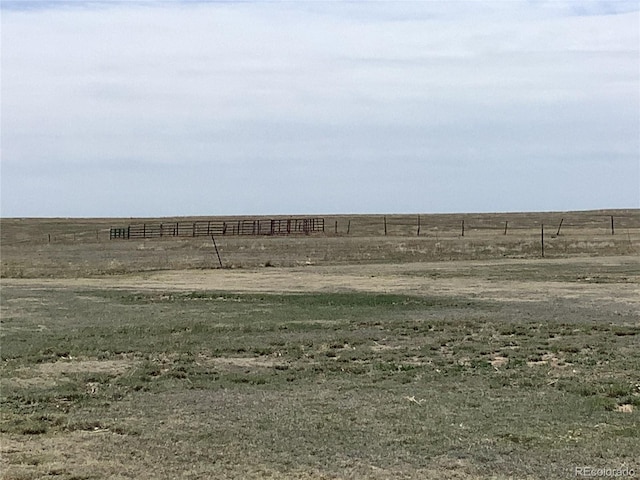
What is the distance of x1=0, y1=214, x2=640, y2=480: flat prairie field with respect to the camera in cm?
755

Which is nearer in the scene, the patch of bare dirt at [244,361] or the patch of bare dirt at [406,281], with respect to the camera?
the patch of bare dirt at [244,361]

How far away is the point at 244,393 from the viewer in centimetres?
1093

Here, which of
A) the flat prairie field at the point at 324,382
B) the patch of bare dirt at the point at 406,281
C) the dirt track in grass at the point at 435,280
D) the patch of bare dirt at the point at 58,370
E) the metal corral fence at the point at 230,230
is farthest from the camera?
the metal corral fence at the point at 230,230

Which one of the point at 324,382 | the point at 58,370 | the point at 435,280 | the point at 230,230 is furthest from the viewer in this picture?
the point at 230,230

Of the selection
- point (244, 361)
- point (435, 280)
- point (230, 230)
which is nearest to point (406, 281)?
point (435, 280)

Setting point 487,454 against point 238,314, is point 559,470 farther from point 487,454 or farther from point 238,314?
point 238,314

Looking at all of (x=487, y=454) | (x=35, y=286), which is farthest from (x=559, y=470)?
(x=35, y=286)

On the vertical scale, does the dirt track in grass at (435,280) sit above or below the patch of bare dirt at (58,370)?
above

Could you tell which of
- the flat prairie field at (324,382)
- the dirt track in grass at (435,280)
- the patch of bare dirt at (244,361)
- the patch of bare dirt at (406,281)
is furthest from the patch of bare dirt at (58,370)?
the dirt track in grass at (435,280)

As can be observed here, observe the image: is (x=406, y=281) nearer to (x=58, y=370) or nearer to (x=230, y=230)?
(x=58, y=370)

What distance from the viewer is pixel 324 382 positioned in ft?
37.9

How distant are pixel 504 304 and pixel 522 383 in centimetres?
1132

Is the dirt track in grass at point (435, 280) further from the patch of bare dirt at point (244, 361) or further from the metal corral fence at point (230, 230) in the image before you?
the metal corral fence at point (230, 230)

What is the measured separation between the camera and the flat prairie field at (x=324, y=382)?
24.8ft
